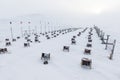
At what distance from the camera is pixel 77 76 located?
758 inches

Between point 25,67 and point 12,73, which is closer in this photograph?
point 12,73

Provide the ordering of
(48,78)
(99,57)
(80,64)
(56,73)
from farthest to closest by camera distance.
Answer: (99,57), (80,64), (56,73), (48,78)

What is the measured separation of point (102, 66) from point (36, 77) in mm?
11364

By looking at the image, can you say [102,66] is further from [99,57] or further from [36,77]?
[36,77]

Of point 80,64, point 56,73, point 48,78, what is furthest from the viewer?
point 80,64

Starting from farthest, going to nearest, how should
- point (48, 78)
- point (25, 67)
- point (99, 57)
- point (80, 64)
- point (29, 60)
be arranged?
point (99, 57) < point (29, 60) < point (80, 64) < point (25, 67) < point (48, 78)

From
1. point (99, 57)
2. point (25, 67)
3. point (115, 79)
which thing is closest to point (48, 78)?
point (25, 67)

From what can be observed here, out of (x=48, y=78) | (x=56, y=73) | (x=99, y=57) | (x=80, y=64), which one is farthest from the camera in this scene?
(x=99, y=57)

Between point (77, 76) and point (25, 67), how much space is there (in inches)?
334

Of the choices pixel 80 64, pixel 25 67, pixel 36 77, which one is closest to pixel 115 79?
pixel 80 64

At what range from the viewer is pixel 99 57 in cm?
2780

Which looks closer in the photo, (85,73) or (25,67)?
(85,73)

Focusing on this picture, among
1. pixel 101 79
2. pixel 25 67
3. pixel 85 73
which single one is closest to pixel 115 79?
pixel 101 79

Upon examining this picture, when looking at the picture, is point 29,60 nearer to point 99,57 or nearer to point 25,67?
point 25,67
